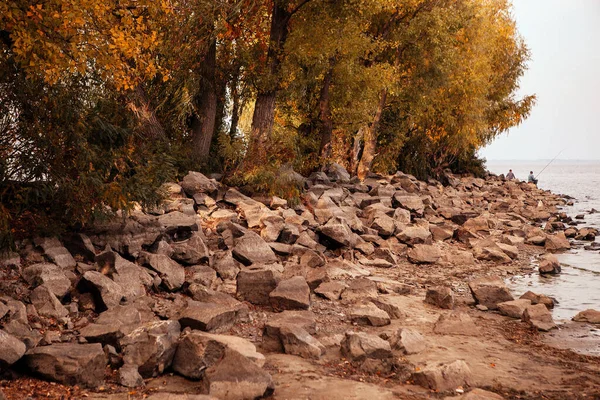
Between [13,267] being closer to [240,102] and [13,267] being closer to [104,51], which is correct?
[104,51]

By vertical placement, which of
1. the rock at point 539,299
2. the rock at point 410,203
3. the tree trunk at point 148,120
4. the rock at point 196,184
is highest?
the tree trunk at point 148,120

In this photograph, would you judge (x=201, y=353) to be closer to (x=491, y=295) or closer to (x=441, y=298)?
(x=441, y=298)

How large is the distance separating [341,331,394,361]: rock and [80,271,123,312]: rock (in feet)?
12.7

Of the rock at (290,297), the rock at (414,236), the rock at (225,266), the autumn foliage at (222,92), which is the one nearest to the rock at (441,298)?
the rock at (290,297)

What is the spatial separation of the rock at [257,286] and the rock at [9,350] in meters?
4.80

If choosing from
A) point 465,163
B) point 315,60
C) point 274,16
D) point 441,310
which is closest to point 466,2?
point 315,60

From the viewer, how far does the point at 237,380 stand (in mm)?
7562

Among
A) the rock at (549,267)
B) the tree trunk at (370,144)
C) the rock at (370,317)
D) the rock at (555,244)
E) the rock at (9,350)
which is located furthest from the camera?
the tree trunk at (370,144)

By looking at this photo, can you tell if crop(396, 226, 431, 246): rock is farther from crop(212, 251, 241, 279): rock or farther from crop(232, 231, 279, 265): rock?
crop(212, 251, 241, 279): rock

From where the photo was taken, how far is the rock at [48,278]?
10.2m

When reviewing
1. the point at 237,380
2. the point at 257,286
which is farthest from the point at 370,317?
→ the point at 237,380

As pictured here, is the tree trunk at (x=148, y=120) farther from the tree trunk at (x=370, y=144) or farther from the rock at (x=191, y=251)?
the tree trunk at (x=370, y=144)

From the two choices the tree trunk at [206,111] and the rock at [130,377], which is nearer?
the rock at [130,377]

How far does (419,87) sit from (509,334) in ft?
76.8
